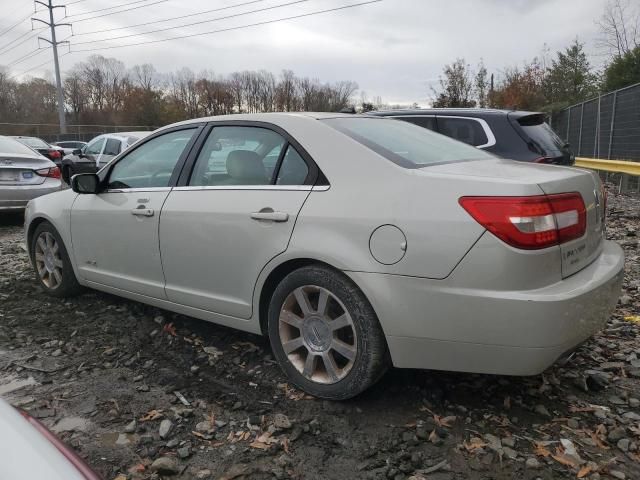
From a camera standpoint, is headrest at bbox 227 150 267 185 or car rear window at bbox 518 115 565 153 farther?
car rear window at bbox 518 115 565 153

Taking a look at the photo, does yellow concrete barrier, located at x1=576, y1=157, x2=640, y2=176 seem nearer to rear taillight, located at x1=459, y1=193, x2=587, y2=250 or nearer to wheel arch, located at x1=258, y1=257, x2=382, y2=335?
rear taillight, located at x1=459, y1=193, x2=587, y2=250

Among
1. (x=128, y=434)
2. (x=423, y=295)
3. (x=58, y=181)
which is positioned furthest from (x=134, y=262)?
(x=58, y=181)

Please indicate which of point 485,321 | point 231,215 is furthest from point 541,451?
point 231,215

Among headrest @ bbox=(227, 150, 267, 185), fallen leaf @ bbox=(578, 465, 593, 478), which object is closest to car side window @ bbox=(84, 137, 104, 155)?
headrest @ bbox=(227, 150, 267, 185)

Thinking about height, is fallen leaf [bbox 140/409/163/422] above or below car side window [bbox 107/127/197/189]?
below

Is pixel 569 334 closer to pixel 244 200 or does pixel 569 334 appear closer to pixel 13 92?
pixel 244 200

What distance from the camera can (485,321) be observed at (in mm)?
2289

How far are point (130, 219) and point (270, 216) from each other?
1.37 meters

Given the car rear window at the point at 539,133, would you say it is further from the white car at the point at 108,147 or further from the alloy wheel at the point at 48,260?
the white car at the point at 108,147

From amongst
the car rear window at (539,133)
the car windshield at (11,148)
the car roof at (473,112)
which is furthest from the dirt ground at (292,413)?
the car windshield at (11,148)

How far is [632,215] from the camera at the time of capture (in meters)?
7.79

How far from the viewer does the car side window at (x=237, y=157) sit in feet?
10.3

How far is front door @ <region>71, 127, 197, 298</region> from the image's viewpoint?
3.62m

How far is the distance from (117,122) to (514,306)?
67.8m
